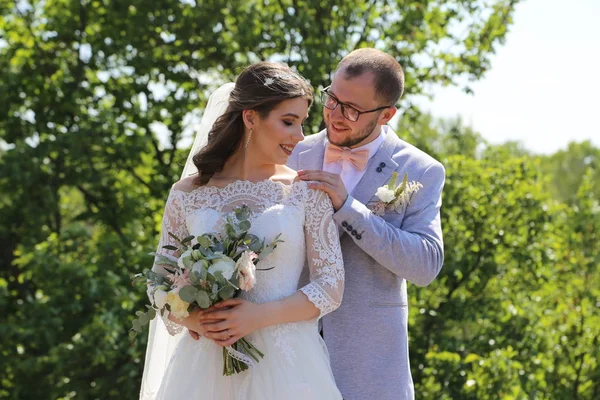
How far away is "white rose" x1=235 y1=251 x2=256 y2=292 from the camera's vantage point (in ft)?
11.2

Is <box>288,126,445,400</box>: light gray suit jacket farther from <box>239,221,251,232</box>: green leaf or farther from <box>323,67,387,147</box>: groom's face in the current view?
<box>239,221,251,232</box>: green leaf

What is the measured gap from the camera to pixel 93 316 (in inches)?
292

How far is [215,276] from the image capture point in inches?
133

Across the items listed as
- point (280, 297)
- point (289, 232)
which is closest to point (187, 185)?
point (289, 232)

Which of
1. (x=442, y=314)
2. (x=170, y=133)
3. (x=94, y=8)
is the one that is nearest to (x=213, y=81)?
(x=170, y=133)

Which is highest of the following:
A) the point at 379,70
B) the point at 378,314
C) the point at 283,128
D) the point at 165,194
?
the point at 379,70

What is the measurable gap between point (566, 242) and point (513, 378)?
5.35 ft

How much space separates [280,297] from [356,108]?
87 centimetres

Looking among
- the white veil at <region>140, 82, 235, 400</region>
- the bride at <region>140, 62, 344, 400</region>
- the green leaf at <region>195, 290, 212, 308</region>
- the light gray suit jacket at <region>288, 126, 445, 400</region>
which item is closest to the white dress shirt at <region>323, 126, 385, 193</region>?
the light gray suit jacket at <region>288, 126, 445, 400</region>

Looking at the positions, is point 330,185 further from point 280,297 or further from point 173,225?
point 173,225

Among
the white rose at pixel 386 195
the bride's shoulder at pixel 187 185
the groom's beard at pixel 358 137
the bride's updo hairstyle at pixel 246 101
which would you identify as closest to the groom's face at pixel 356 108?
the groom's beard at pixel 358 137

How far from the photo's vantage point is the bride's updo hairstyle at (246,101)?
378 cm

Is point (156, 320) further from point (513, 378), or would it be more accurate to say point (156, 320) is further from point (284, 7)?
point (284, 7)

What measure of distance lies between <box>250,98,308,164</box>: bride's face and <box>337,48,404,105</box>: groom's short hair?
324 mm
